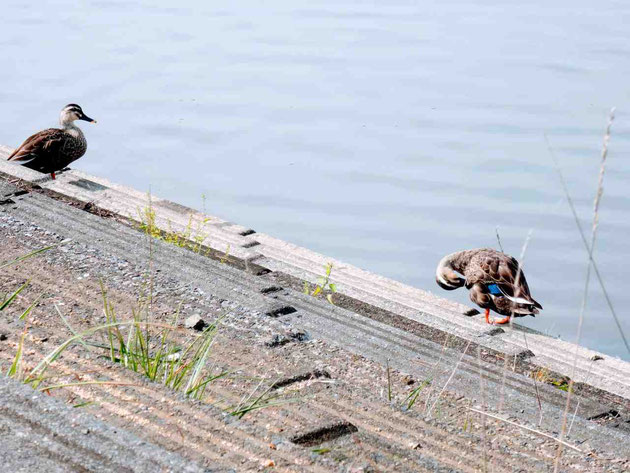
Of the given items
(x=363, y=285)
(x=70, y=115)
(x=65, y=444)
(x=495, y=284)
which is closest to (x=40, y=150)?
(x=70, y=115)

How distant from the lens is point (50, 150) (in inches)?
312

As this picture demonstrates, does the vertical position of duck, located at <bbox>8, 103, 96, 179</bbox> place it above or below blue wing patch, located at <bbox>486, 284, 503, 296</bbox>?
above

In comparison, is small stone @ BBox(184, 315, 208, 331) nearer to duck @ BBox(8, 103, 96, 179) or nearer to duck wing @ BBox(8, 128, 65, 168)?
duck @ BBox(8, 103, 96, 179)

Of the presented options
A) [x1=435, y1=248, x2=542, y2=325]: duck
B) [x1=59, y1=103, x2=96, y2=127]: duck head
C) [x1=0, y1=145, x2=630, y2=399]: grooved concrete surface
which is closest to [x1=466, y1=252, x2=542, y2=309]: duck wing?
[x1=435, y1=248, x2=542, y2=325]: duck

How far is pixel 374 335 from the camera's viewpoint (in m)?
4.68

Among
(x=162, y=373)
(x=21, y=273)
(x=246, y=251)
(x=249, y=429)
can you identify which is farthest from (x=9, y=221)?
(x=249, y=429)

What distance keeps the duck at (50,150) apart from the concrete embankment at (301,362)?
75cm

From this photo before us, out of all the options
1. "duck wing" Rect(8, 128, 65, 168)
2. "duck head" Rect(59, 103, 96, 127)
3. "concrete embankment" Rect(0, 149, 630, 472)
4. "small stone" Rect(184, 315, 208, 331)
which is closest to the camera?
"concrete embankment" Rect(0, 149, 630, 472)

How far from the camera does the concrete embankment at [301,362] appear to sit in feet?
8.09

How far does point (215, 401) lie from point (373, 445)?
0.50 meters

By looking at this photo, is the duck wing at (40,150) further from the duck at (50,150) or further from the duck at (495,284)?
the duck at (495,284)

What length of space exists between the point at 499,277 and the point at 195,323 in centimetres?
280

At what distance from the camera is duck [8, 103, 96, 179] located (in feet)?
25.6

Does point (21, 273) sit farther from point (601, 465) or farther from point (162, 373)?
point (601, 465)
